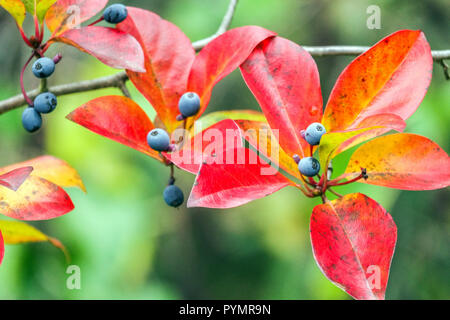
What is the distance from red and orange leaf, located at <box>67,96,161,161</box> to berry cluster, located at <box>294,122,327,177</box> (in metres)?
0.21

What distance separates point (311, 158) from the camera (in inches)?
24.0

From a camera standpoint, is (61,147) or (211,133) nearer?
(211,133)

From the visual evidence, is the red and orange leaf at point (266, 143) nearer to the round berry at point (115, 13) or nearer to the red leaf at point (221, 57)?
the red leaf at point (221, 57)

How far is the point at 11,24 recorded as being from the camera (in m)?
1.90

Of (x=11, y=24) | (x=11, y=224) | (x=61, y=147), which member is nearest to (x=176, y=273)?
(x=61, y=147)

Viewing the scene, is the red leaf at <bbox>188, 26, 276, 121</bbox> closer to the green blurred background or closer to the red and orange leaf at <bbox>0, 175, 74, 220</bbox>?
the red and orange leaf at <bbox>0, 175, 74, 220</bbox>

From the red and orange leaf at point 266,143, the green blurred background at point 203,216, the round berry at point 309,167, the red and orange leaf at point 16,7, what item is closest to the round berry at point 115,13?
the red and orange leaf at point 16,7

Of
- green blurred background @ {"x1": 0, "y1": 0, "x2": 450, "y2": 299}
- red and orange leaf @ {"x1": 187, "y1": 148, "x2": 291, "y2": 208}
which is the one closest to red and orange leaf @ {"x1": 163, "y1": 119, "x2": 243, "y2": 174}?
red and orange leaf @ {"x1": 187, "y1": 148, "x2": 291, "y2": 208}

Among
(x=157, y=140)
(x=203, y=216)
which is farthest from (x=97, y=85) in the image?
(x=203, y=216)

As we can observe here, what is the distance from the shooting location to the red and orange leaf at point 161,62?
71 centimetres
